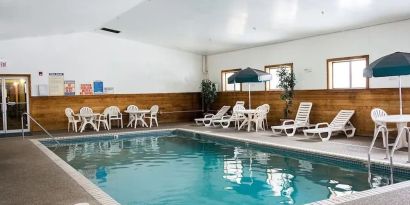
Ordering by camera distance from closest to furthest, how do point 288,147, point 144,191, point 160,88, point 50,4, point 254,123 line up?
point 144,191 → point 50,4 → point 288,147 → point 254,123 → point 160,88

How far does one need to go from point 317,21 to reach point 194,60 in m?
7.08

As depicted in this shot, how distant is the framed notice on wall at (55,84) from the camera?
12.5m

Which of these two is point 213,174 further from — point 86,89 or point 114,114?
point 86,89

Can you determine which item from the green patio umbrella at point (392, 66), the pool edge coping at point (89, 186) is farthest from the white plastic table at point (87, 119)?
the green patio umbrella at point (392, 66)

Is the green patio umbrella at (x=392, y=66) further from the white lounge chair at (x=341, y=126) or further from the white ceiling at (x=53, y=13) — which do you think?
the white ceiling at (x=53, y=13)

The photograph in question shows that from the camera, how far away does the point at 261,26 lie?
10.0 metres

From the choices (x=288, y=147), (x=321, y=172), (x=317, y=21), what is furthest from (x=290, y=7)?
(x=321, y=172)

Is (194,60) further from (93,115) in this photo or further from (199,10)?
(199,10)

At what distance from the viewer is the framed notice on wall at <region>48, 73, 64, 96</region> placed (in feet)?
41.1

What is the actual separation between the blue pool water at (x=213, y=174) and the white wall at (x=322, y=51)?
3196 mm

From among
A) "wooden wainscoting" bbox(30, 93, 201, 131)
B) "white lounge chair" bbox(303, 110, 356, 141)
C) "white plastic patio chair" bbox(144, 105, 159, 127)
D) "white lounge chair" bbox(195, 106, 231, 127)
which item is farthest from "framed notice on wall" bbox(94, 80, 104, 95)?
"white lounge chair" bbox(303, 110, 356, 141)

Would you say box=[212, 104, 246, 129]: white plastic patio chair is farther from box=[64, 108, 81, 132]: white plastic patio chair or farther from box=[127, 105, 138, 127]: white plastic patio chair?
box=[64, 108, 81, 132]: white plastic patio chair

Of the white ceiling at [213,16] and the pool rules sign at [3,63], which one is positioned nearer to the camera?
the white ceiling at [213,16]

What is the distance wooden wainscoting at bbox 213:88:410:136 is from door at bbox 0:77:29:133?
7698mm
